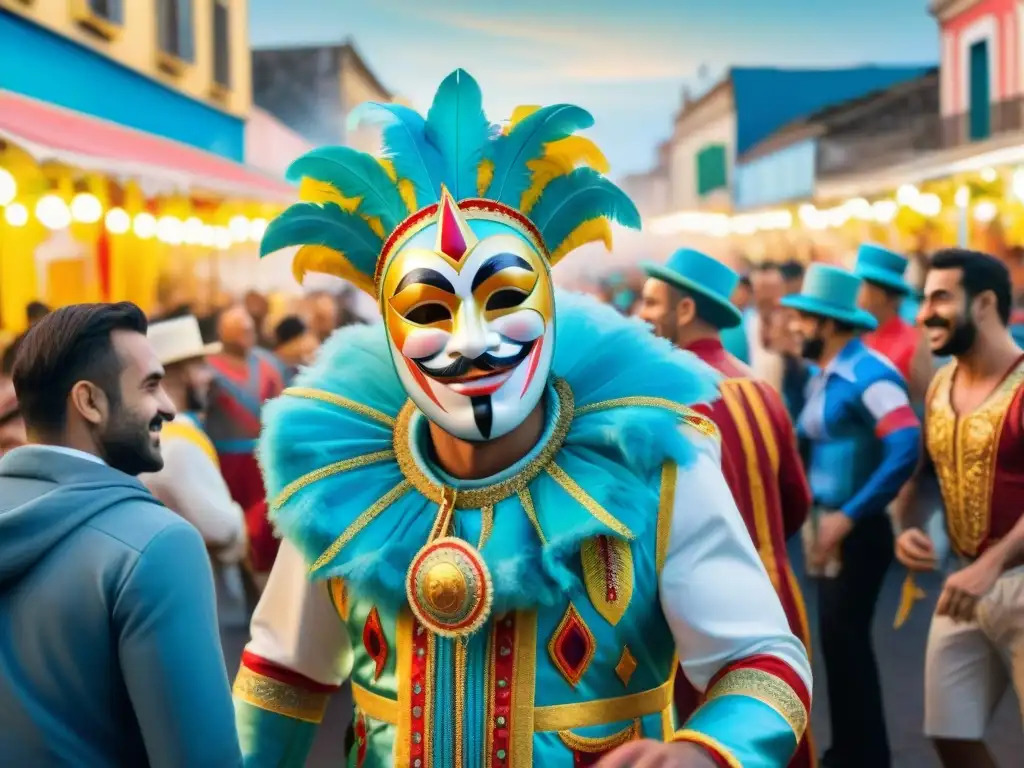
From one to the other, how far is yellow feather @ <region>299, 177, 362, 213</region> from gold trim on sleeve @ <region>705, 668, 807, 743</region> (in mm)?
1031

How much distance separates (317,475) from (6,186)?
6.23 m

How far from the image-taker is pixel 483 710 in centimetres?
215

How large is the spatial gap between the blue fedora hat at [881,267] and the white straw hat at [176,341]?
308 cm

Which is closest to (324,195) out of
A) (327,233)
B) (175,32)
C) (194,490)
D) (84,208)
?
(327,233)

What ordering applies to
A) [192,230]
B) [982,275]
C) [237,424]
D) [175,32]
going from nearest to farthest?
[982,275]
[237,424]
[192,230]
[175,32]

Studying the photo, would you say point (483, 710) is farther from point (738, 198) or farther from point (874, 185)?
point (738, 198)

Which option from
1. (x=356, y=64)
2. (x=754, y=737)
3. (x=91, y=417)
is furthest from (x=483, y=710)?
(x=356, y=64)

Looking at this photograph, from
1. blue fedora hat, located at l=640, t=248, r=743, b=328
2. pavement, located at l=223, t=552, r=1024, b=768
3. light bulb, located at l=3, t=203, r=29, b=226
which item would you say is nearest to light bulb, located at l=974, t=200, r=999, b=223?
pavement, located at l=223, t=552, r=1024, b=768

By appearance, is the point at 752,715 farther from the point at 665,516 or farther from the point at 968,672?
the point at 968,672

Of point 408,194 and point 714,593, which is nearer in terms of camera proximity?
point 714,593

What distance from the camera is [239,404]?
6.12 meters

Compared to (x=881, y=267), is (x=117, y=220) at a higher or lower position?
higher

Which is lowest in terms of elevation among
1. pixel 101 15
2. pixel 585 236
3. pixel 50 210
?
pixel 585 236

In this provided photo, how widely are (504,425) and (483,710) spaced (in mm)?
463
